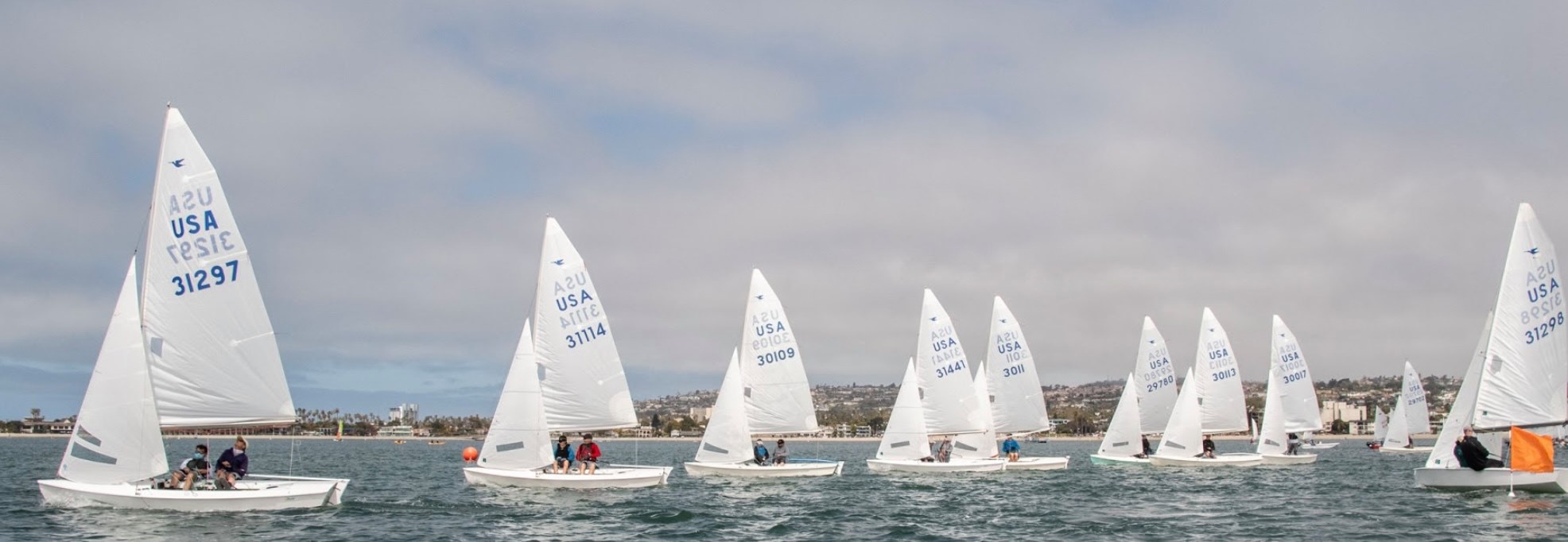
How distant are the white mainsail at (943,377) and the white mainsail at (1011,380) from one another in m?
3.06

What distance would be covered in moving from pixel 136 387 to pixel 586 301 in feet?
44.6

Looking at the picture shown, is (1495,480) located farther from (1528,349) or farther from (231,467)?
(231,467)

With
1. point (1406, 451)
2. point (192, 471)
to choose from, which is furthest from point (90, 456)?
point (1406, 451)

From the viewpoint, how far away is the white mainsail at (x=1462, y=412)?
32.9 m

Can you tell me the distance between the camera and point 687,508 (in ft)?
97.8

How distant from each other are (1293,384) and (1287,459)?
315 inches

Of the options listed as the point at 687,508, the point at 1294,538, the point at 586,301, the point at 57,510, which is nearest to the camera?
the point at 1294,538

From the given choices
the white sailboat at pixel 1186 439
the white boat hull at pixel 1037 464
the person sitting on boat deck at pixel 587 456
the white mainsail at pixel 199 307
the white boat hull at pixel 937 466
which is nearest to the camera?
the white mainsail at pixel 199 307

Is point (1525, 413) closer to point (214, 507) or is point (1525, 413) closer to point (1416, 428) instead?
point (214, 507)

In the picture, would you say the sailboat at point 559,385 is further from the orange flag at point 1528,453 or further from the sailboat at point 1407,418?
the sailboat at point 1407,418

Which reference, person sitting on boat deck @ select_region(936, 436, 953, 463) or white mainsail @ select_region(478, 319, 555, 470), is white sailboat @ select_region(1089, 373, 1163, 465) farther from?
white mainsail @ select_region(478, 319, 555, 470)

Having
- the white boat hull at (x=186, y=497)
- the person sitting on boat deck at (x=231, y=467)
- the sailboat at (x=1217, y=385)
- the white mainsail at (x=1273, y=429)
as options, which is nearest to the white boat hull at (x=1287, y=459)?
the white mainsail at (x=1273, y=429)

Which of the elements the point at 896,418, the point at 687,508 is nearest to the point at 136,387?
the point at 687,508

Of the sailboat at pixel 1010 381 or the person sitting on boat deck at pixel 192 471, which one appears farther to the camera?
the sailboat at pixel 1010 381
